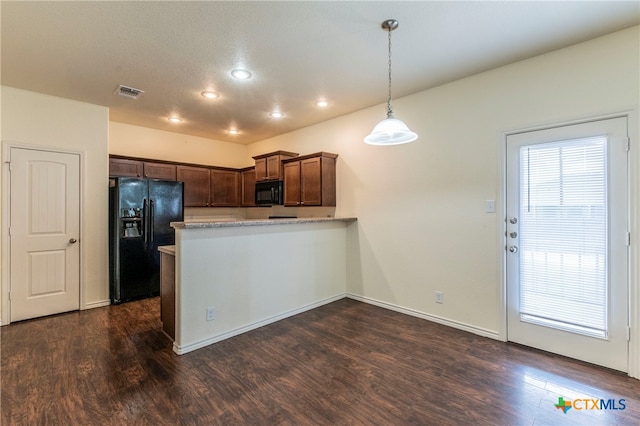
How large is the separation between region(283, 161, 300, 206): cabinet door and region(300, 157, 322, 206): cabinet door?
3.8 inches

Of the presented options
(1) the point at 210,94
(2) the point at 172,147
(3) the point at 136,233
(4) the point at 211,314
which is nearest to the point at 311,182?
(1) the point at 210,94

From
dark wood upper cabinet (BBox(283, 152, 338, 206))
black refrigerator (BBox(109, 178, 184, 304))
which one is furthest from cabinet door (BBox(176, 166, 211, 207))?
dark wood upper cabinet (BBox(283, 152, 338, 206))

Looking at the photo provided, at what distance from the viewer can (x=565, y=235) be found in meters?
2.69

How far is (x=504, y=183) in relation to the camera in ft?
9.91

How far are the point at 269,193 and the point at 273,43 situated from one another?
309cm

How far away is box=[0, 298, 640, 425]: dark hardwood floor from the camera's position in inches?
76.4

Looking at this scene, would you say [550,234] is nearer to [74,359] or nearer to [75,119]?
[74,359]

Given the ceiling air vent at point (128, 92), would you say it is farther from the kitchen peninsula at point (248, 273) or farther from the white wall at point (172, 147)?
the kitchen peninsula at point (248, 273)

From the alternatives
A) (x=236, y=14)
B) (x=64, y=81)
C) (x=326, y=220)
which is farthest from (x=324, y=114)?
(x=64, y=81)

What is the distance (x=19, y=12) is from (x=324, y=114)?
3260mm

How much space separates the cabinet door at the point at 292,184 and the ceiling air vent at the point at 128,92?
227cm

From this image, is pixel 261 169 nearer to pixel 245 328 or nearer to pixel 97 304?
pixel 245 328

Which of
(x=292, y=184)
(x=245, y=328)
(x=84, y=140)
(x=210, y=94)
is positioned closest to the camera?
(x=245, y=328)

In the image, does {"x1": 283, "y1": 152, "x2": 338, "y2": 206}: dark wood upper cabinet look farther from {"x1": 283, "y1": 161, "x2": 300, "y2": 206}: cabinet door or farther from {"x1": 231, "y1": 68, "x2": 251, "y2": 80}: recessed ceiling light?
{"x1": 231, "y1": 68, "x2": 251, "y2": 80}: recessed ceiling light
